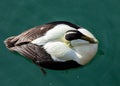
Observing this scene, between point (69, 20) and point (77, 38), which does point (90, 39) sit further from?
point (69, 20)

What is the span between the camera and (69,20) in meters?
7.04

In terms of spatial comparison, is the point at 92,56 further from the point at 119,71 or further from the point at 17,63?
the point at 17,63

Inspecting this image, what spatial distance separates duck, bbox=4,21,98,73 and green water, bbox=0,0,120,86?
195 mm

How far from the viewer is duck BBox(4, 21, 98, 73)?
6.29 metres

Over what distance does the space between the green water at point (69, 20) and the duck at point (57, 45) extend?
195mm

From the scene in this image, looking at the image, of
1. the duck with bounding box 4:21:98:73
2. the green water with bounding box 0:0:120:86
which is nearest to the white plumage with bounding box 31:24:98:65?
the duck with bounding box 4:21:98:73

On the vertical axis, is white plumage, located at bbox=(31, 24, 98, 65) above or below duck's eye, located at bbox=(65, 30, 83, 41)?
below

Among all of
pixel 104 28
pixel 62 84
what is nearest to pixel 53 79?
pixel 62 84

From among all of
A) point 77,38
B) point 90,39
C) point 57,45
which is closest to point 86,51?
point 90,39

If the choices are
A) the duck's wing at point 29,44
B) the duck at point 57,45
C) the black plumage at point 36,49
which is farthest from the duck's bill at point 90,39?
the duck's wing at point 29,44

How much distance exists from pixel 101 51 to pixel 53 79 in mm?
823

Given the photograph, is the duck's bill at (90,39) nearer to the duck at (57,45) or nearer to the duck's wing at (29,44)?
the duck at (57,45)

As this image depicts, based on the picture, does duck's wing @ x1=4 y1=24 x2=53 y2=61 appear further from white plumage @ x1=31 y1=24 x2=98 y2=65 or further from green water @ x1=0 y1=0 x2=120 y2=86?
green water @ x1=0 y1=0 x2=120 y2=86

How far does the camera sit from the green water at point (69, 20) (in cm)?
658
